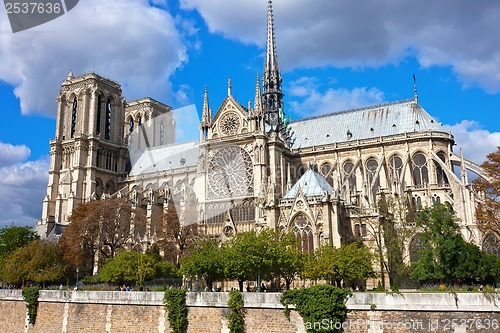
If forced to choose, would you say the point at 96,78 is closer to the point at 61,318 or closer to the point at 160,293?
the point at 61,318

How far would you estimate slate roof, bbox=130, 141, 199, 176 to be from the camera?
7062 centimetres

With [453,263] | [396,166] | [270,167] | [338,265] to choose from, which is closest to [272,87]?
[270,167]

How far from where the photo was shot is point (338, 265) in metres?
29.5

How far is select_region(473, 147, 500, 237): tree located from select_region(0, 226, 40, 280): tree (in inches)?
1679

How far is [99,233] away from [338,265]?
27.4 metres

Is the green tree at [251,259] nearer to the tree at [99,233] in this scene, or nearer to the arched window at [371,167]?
the tree at [99,233]

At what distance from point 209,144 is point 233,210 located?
878cm

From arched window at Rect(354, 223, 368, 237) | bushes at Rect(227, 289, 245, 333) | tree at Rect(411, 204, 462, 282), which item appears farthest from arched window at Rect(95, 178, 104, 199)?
bushes at Rect(227, 289, 245, 333)

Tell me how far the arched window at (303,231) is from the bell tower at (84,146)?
3766cm

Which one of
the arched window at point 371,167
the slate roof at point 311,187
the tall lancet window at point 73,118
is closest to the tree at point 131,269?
the slate roof at point 311,187

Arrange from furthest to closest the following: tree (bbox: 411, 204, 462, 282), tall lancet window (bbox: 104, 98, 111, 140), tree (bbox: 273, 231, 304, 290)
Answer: tall lancet window (bbox: 104, 98, 111, 140) → tree (bbox: 273, 231, 304, 290) → tree (bbox: 411, 204, 462, 282)

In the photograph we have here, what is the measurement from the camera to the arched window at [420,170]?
1959 inches

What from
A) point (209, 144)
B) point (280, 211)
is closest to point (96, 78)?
point (209, 144)

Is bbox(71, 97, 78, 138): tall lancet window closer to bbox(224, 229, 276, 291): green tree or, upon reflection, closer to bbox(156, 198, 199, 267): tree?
bbox(156, 198, 199, 267): tree
